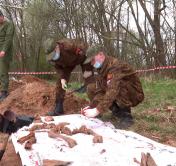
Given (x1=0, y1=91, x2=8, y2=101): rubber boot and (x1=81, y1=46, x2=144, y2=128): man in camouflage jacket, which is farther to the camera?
(x1=0, y1=91, x2=8, y2=101): rubber boot

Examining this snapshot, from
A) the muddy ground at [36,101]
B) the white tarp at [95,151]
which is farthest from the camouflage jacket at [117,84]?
the muddy ground at [36,101]

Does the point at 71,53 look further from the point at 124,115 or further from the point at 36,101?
the point at 36,101

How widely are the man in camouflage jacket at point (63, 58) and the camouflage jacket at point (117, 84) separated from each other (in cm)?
64

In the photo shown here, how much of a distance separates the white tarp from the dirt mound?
2.92 m

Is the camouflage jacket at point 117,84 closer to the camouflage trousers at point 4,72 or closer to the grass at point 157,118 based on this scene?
the grass at point 157,118

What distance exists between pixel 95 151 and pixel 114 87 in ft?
5.18

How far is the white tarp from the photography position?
3891 millimetres

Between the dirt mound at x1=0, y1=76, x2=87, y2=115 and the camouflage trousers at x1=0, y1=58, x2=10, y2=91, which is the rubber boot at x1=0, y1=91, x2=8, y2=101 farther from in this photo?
the dirt mound at x1=0, y1=76, x2=87, y2=115

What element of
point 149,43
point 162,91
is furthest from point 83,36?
point 162,91

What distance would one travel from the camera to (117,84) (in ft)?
18.5

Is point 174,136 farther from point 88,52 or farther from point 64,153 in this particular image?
point 64,153

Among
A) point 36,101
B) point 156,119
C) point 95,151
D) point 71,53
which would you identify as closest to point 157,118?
point 156,119

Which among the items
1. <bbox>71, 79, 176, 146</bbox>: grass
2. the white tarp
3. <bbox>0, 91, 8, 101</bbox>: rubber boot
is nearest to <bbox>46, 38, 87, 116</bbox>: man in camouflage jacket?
<bbox>71, 79, 176, 146</bbox>: grass

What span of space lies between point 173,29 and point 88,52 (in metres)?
12.2
